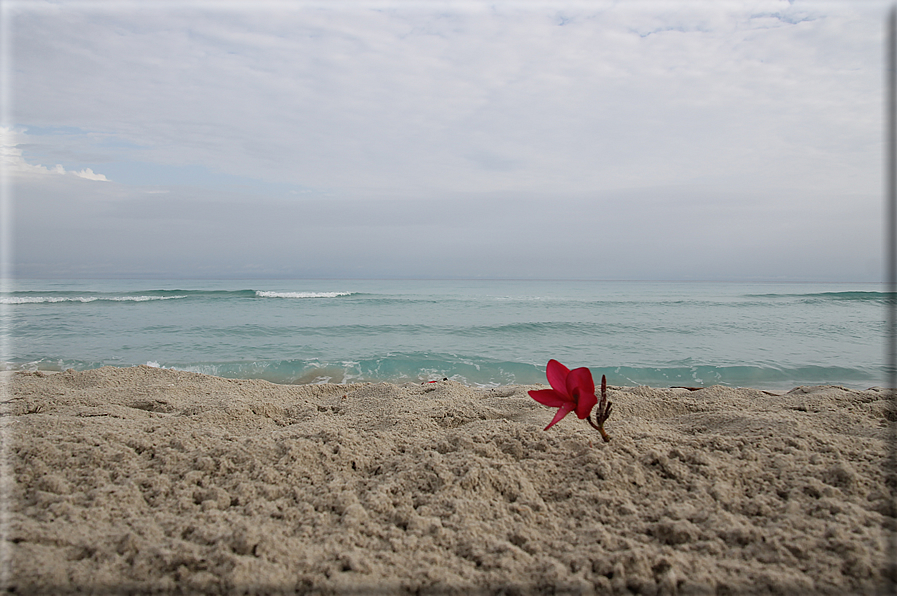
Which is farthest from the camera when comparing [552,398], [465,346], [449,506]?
[465,346]

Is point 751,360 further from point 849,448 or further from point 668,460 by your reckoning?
point 668,460

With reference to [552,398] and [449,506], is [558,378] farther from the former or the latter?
[449,506]

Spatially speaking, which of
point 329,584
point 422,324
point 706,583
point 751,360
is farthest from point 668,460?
point 422,324

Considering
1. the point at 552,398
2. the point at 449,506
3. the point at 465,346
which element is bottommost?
the point at 465,346

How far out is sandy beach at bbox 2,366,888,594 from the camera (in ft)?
3.39

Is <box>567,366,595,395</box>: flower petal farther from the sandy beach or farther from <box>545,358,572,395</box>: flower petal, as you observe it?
the sandy beach

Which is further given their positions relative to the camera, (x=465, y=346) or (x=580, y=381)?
(x=465, y=346)

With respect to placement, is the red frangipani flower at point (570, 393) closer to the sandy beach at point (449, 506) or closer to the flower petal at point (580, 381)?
the flower petal at point (580, 381)

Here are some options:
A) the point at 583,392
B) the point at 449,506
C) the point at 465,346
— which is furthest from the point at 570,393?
the point at 465,346

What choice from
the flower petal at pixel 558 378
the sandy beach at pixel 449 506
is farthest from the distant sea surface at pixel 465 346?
the flower petal at pixel 558 378

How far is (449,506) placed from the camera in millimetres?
1359

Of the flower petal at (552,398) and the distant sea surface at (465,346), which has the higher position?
the flower petal at (552,398)

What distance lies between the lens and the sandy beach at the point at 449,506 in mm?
1034

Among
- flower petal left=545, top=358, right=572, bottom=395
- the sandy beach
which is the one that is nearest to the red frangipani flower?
flower petal left=545, top=358, right=572, bottom=395
